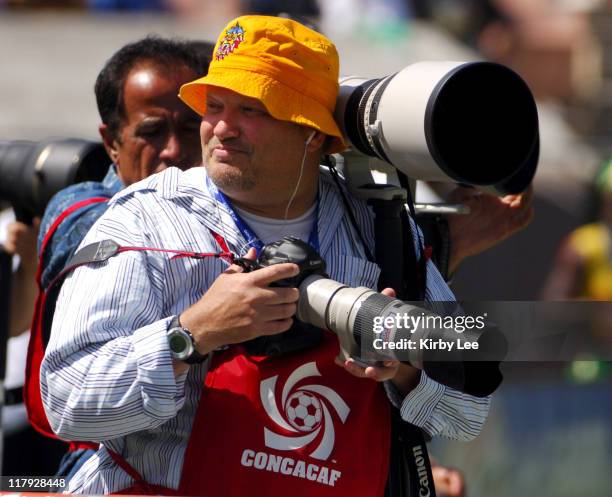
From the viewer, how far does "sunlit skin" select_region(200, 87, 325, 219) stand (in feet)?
7.72

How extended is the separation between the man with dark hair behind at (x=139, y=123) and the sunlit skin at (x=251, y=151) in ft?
1.44

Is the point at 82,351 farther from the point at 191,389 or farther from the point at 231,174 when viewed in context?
the point at 231,174

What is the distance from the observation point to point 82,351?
218cm

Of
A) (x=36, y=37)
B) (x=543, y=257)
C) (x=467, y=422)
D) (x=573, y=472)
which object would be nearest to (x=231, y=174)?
(x=467, y=422)

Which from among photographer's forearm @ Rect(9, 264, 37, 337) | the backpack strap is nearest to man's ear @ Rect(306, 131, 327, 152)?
the backpack strap

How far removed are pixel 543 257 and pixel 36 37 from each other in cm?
399

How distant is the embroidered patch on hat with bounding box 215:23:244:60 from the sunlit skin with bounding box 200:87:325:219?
2.6 inches

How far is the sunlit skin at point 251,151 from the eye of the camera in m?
2.35

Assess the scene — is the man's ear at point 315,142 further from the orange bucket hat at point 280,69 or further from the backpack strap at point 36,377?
the backpack strap at point 36,377

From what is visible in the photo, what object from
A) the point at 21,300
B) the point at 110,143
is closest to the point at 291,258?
the point at 110,143

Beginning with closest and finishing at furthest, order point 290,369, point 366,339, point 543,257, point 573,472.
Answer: point 366,339
point 290,369
point 573,472
point 543,257

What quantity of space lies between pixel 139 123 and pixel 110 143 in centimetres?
14

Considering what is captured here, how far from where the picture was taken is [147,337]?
7.07ft

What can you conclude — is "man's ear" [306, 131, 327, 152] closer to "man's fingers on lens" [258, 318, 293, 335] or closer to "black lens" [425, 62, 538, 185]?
"black lens" [425, 62, 538, 185]
